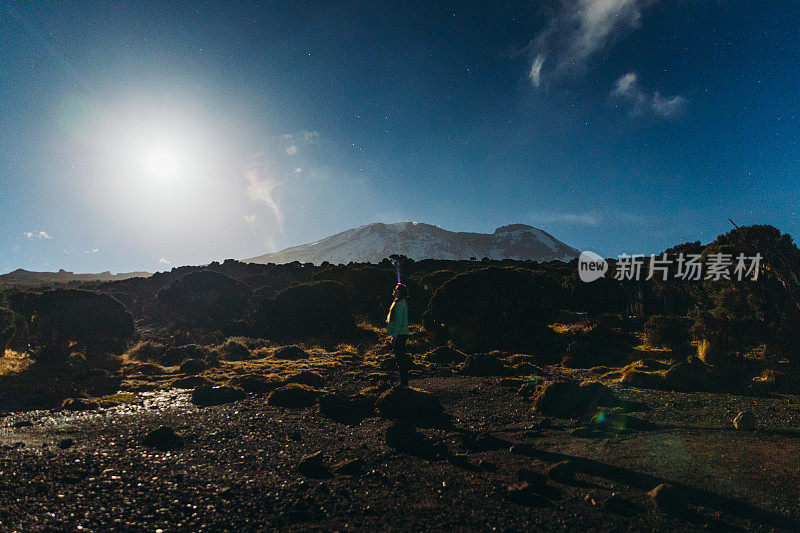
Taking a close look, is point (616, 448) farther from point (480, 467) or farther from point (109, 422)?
point (109, 422)

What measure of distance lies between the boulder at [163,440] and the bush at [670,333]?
14.2m

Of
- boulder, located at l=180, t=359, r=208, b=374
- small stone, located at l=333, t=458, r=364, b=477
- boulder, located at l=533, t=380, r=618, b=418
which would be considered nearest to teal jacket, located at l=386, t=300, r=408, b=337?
boulder, located at l=533, t=380, r=618, b=418

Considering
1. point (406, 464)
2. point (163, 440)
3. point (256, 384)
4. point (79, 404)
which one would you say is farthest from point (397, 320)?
point (79, 404)

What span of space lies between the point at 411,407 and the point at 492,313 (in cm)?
1029

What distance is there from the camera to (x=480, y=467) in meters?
4.76

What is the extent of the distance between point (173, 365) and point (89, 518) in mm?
10442

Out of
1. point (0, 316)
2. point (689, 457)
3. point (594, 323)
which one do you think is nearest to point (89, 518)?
point (689, 457)

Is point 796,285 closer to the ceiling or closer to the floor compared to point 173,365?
closer to the ceiling

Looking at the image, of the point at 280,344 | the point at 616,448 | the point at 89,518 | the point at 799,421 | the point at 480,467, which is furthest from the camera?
the point at 280,344

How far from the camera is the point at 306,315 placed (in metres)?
21.8

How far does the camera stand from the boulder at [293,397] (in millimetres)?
8031

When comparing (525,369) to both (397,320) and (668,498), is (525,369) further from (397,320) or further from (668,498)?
(668,498)

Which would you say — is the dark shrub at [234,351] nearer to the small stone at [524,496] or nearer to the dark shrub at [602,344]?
the dark shrub at [602,344]

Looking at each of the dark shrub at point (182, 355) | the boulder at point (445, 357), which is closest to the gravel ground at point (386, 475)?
the boulder at point (445, 357)
